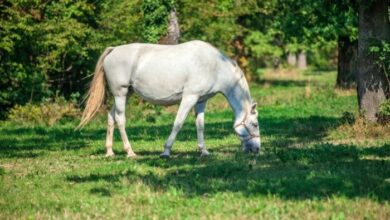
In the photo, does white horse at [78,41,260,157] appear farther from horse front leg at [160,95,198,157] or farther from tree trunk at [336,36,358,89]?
tree trunk at [336,36,358,89]

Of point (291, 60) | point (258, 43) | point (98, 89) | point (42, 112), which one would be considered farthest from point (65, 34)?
point (291, 60)

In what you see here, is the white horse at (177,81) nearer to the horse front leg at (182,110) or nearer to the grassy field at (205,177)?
the horse front leg at (182,110)

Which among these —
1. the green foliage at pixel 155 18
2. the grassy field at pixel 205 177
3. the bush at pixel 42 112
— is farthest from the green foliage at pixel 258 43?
the grassy field at pixel 205 177

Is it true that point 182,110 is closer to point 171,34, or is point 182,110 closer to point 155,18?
point 155,18

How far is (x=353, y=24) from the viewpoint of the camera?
3591 centimetres

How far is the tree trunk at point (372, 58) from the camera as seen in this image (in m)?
18.5

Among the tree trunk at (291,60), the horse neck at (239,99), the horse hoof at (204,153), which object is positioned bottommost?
the tree trunk at (291,60)

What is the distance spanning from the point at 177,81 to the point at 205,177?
343cm

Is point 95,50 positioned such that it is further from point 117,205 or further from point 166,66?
point 117,205

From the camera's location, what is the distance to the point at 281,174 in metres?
12.0

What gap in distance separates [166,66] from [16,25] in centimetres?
1288

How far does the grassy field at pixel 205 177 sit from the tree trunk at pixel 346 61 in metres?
19.4

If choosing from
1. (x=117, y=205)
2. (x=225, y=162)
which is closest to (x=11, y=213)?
(x=117, y=205)

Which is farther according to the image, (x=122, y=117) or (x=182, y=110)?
(x=122, y=117)
